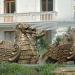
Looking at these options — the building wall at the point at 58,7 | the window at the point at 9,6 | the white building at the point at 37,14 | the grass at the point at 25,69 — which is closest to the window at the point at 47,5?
Answer: the white building at the point at 37,14

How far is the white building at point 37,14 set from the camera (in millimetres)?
35562

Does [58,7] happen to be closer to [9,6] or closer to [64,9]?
[64,9]

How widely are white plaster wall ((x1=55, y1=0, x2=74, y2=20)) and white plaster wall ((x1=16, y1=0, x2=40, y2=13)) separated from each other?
179 cm

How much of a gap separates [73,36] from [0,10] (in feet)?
89.0

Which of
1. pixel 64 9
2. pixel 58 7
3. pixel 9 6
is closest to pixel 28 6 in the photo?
pixel 9 6

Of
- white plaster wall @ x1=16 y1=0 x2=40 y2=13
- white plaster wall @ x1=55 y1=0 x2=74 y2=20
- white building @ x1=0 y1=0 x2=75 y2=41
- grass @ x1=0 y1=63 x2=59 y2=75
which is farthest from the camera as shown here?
white plaster wall @ x1=16 y1=0 x2=40 y2=13

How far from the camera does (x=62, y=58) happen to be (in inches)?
460

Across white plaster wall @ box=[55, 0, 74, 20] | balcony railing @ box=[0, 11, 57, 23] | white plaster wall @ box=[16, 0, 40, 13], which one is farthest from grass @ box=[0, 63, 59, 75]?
white plaster wall @ box=[16, 0, 40, 13]

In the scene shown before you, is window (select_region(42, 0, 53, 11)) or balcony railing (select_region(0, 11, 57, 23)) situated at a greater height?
window (select_region(42, 0, 53, 11))

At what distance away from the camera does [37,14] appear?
36.3 m

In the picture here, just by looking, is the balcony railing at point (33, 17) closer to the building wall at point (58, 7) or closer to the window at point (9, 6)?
the building wall at point (58, 7)

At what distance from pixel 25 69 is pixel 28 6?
2713cm

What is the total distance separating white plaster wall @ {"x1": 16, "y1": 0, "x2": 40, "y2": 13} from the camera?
37.3m

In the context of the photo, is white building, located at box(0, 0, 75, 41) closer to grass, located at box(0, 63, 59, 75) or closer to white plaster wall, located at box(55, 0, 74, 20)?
white plaster wall, located at box(55, 0, 74, 20)
